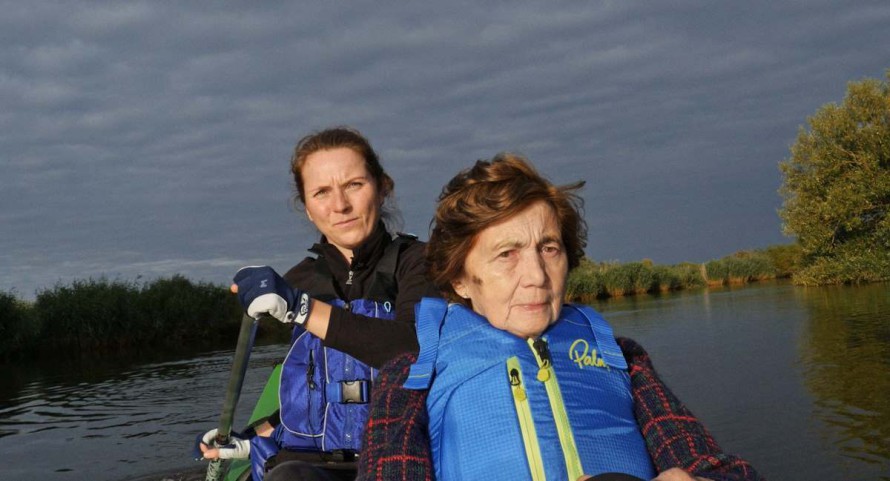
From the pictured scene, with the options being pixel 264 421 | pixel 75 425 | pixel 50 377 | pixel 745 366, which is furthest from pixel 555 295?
pixel 50 377

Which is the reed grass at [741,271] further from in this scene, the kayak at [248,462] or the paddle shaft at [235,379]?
the paddle shaft at [235,379]

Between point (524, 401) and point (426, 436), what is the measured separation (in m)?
0.24

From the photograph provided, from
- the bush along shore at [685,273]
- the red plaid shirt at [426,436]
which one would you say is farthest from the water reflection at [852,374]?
the bush along shore at [685,273]

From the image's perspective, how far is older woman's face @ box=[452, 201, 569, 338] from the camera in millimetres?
1620

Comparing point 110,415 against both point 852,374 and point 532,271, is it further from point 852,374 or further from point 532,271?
point 532,271

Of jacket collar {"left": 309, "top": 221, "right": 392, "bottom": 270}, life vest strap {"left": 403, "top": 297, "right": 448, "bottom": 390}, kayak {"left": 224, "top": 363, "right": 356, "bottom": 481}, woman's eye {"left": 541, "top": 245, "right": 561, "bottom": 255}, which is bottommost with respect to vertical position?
kayak {"left": 224, "top": 363, "right": 356, "bottom": 481}

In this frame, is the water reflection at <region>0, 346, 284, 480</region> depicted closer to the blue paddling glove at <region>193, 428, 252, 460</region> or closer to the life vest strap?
the blue paddling glove at <region>193, 428, 252, 460</region>

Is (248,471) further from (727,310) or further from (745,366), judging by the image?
(727,310)

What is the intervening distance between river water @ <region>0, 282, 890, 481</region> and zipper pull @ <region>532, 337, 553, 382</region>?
128 inches

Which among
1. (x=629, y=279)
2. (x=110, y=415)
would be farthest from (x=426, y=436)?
(x=629, y=279)

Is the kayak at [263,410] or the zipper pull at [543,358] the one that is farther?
the kayak at [263,410]

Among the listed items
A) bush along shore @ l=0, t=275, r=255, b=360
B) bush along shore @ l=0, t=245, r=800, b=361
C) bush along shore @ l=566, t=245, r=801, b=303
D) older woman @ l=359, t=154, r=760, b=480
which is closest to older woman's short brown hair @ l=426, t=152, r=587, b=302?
older woman @ l=359, t=154, r=760, b=480

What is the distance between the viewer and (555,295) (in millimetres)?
1655

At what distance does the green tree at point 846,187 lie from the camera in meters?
16.6
